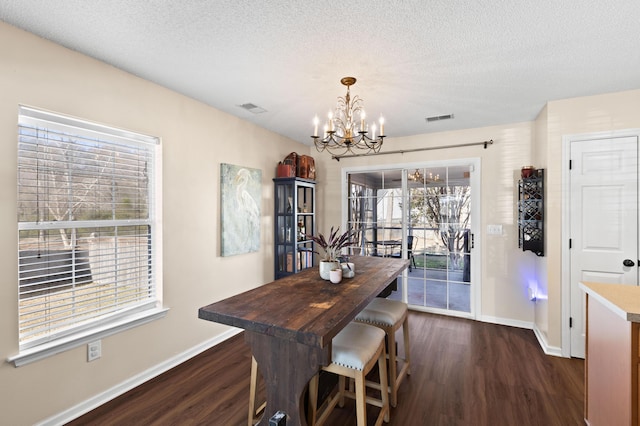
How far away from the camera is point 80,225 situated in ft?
7.05

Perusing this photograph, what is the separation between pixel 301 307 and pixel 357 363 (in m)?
0.43

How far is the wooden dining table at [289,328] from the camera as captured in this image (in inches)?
54.5

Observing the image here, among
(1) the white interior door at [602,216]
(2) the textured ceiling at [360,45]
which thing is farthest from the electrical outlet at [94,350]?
(1) the white interior door at [602,216]

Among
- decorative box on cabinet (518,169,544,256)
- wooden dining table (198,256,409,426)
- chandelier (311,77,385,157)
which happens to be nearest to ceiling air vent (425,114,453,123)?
chandelier (311,77,385,157)

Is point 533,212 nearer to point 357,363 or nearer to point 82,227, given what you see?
point 357,363

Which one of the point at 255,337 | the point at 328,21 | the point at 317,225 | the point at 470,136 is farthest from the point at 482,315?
the point at 328,21

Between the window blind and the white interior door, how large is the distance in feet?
12.9

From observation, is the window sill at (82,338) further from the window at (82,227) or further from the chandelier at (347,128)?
the chandelier at (347,128)

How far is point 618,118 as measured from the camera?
2781 millimetres

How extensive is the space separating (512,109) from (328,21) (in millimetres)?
2491

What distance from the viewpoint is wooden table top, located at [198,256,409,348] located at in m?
1.36

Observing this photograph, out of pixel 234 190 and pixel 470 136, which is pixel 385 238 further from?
pixel 234 190

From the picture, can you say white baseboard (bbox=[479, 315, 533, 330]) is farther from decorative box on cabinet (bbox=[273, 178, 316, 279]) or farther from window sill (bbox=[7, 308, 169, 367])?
window sill (bbox=[7, 308, 169, 367])

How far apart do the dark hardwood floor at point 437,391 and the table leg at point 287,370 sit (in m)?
0.61
